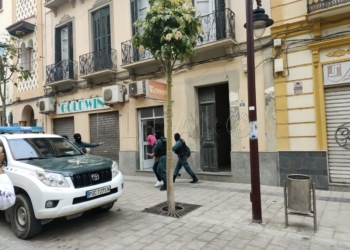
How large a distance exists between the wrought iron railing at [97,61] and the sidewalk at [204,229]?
690 cm

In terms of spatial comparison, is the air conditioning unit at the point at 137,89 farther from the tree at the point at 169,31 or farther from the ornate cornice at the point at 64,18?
the ornate cornice at the point at 64,18

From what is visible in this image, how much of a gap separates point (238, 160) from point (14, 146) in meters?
6.16

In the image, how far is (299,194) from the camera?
4566 mm

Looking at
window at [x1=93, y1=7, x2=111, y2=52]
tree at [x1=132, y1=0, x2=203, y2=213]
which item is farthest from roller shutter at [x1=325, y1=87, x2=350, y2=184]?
window at [x1=93, y1=7, x2=111, y2=52]

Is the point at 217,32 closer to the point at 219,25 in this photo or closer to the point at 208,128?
the point at 219,25

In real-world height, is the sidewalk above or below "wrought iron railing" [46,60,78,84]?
below

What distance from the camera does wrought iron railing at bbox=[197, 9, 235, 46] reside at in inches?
339

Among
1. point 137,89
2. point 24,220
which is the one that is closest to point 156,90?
point 137,89

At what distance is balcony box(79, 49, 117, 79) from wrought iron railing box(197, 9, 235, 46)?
435 centimetres

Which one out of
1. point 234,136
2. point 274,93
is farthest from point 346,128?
point 234,136

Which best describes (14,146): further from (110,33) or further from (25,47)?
(25,47)

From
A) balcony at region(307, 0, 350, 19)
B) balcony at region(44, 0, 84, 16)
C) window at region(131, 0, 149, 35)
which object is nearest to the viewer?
balcony at region(307, 0, 350, 19)

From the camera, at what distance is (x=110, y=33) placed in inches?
466

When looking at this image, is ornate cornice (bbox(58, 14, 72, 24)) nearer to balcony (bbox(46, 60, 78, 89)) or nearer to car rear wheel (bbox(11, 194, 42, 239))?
balcony (bbox(46, 60, 78, 89))
